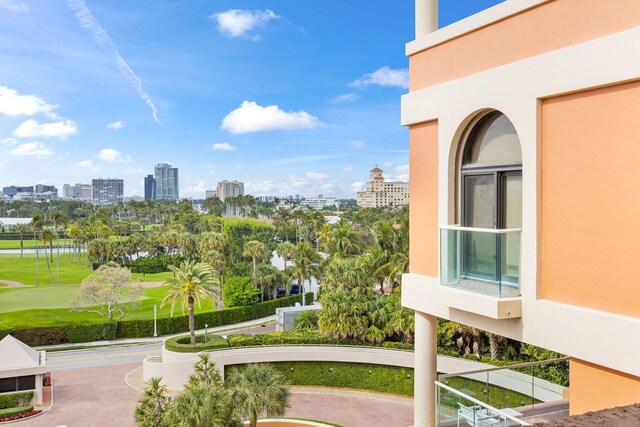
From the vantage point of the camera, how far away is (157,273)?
7669cm

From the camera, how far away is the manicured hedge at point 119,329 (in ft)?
121

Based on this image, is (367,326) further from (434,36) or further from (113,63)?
(113,63)

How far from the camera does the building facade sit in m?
4.96

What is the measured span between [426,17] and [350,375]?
21.9 metres

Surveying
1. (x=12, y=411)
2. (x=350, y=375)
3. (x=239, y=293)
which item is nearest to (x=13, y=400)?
(x=12, y=411)

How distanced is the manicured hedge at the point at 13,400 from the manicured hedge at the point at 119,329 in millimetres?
12235

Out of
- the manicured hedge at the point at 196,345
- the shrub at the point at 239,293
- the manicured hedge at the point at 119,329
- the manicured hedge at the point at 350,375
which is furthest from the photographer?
the shrub at the point at 239,293

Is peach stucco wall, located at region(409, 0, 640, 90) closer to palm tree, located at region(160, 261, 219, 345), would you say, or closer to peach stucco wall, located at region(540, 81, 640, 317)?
peach stucco wall, located at region(540, 81, 640, 317)

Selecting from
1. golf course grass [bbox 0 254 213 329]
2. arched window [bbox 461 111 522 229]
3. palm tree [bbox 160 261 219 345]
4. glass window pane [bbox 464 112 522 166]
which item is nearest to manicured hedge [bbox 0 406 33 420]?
palm tree [bbox 160 261 219 345]

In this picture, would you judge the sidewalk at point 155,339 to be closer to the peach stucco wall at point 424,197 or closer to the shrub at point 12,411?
the shrub at point 12,411

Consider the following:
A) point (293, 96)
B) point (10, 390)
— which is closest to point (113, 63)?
point (293, 96)

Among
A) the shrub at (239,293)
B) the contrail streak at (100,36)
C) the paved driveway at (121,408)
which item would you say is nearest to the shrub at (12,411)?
the paved driveway at (121,408)

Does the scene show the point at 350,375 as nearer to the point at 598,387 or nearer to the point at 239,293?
the point at 239,293

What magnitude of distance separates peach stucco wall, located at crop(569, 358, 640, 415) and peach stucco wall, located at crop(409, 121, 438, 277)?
93.2 inches
